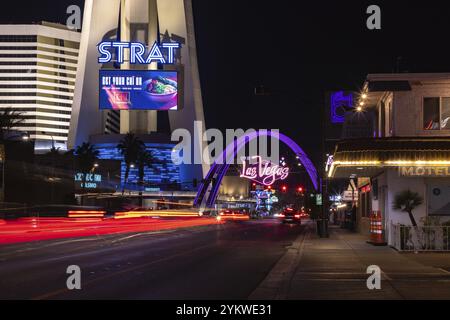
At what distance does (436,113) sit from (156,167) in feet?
383

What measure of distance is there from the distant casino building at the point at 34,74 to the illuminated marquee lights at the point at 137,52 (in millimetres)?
100606

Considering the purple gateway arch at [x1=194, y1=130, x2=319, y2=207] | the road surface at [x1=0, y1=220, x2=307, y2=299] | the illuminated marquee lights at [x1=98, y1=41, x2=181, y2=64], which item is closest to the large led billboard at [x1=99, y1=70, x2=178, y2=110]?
the illuminated marquee lights at [x1=98, y1=41, x2=181, y2=64]

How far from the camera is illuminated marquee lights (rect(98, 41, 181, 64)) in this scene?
89.4m

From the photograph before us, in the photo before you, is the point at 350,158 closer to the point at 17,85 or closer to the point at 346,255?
the point at 346,255

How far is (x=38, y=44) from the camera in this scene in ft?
630

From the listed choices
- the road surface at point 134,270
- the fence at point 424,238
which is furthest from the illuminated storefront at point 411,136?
the road surface at point 134,270

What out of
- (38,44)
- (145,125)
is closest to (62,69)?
(38,44)

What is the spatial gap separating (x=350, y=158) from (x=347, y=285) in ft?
38.5

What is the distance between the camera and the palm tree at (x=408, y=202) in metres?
27.0

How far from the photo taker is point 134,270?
19.1m

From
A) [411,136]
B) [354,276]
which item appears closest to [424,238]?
[411,136]

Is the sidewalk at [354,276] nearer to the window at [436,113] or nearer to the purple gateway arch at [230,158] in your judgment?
the window at [436,113]

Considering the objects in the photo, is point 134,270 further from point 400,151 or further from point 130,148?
point 130,148
